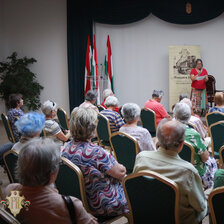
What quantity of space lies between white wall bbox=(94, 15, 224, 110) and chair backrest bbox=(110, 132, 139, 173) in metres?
6.48

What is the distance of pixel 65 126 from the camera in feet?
17.8

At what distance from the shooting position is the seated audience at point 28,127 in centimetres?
258

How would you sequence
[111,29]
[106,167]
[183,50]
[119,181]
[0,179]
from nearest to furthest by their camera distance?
1. [106,167]
2. [119,181]
3. [0,179]
4. [183,50]
5. [111,29]

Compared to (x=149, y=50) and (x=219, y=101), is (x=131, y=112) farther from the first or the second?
(x=149, y=50)

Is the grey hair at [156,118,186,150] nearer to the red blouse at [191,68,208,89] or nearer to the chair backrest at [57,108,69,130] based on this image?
the chair backrest at [57,108,69,130]

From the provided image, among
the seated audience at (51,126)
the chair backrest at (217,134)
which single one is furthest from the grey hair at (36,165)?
the chair backrest at (217,134)

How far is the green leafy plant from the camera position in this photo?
8.81m

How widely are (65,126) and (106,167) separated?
3.48 metres

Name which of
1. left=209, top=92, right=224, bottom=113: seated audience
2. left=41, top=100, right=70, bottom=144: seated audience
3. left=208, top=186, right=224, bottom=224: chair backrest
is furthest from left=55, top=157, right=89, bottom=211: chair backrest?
left=209, top=92, right=224, bottom=113: seated audience

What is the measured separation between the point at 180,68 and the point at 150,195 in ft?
24.9

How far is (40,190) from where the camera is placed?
138 centimetres

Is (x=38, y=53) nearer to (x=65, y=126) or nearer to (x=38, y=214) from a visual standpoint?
(x=65, y=126)

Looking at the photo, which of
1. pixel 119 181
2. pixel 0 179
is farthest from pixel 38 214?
pixel 0 179

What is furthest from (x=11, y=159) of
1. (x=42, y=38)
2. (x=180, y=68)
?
(x=42, y=38)
